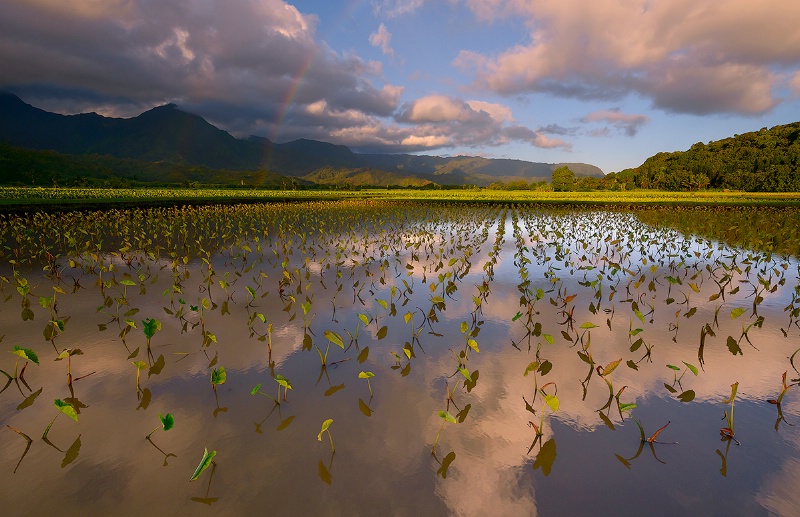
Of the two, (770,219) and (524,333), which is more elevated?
(770,219)

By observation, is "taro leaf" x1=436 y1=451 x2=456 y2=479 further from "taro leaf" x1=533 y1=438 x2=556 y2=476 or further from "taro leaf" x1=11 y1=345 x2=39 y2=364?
"taro leaf" x1=11 y1=345 x2=39 y2=364

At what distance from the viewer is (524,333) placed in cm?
722

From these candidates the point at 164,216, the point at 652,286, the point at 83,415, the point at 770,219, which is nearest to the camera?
the point at 83,415

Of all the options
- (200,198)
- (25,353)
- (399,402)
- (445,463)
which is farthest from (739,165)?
(25,353)

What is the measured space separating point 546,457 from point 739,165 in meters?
167

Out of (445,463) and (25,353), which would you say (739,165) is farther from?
(25,353)

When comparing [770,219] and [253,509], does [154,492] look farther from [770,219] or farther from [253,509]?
[770,219]

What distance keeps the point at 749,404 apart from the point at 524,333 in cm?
327

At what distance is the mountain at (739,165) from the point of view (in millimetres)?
107062

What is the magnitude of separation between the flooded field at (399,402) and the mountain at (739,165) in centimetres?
14061

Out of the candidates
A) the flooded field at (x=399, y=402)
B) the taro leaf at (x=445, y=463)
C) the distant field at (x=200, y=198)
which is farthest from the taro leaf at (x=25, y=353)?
the distant field at (x=200, y=198)

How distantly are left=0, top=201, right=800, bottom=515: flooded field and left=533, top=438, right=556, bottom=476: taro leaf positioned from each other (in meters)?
0.02

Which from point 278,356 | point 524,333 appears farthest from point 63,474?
point 524,333

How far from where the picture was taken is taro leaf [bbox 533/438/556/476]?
148 inches
